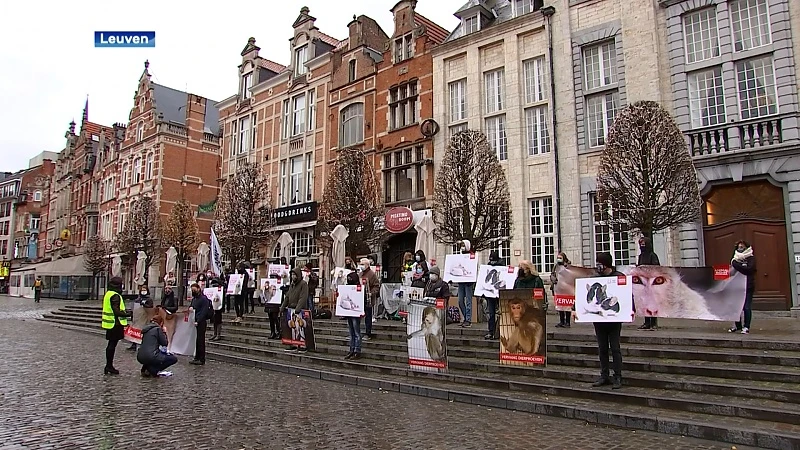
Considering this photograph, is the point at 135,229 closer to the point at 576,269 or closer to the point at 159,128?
the point at 159,128

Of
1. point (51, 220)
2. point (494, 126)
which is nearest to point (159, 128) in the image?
point (494, 126)

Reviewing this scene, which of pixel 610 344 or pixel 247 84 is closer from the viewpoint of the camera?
pixel 610 344

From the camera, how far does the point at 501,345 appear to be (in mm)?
10086

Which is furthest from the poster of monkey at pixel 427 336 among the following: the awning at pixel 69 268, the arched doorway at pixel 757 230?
the awning at pixel 69 268

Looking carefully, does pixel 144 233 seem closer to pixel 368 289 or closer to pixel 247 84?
pixel 247 84

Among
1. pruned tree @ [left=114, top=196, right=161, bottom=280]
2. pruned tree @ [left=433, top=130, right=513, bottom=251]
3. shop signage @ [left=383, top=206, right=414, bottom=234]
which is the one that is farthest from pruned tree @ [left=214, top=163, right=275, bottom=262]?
pruned tree @ [left=433, top=130, right=513, bottom=251]

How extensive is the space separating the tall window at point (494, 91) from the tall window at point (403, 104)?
367 centimetres

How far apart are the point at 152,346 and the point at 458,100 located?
55.4 feet

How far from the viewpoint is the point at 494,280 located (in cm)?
1280

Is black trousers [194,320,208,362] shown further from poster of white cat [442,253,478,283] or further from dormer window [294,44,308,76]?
dormer window [294,44,308,76]

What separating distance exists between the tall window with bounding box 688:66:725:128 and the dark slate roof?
35.8 m

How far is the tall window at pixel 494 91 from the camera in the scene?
22703 millimetres

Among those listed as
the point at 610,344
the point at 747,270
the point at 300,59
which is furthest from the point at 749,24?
the point at 300,59

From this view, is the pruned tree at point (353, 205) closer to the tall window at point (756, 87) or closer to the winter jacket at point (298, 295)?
the winter jacket at point (298, 295)
